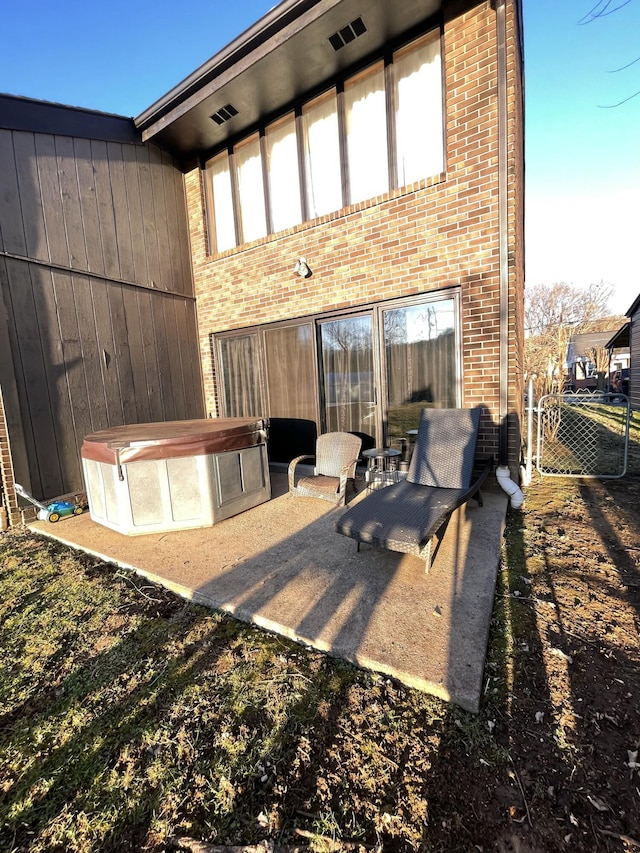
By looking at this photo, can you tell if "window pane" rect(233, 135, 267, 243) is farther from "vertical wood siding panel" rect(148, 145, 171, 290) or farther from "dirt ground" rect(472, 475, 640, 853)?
"dirt ground" rect(472, 475, 640, 853)

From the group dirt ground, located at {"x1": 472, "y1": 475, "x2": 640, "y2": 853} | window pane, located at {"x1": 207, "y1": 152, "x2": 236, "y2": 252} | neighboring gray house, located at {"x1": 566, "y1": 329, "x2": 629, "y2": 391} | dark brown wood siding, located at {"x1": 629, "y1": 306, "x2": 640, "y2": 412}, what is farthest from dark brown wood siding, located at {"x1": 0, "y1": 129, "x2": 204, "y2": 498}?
dark brown wood siding, located at {"x1": 629, "y1": 306, "x2": 640, "y2": 412}

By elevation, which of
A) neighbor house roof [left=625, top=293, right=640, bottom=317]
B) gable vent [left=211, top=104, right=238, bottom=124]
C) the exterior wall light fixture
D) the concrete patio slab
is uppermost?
gable vent [left=211, top=104, right=238, bottom=124]

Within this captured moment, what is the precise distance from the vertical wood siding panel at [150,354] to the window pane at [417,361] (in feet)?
12.1

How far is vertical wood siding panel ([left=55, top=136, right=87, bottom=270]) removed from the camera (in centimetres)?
500

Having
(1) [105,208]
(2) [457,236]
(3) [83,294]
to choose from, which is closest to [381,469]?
(2) [457,236]

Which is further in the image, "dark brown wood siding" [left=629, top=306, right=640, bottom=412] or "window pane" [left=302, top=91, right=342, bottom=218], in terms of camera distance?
"dark brown wood siding" [left=629, top=306, right=640, bottom=412]

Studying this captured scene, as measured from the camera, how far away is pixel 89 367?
17.3ft

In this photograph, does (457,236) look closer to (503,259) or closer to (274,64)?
(503,259)

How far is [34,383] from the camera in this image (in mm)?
4688

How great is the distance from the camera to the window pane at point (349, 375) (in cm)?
535

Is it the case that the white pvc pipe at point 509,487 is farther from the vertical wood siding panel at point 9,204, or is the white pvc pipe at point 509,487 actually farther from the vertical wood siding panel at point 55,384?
the vertical wood siding panel at point 9,204

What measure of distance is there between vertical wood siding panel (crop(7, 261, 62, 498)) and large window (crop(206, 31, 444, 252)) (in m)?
3.24

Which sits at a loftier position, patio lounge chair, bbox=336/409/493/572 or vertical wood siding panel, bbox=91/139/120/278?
vertical wood siding panel, bbox=91/139/120/278

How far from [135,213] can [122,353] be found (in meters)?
2.23
